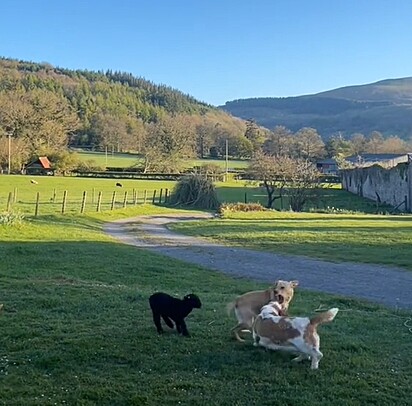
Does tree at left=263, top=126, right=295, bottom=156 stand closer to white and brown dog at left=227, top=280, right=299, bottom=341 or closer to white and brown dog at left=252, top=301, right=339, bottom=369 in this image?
white and brown dog at left=227, top=280, right=299, bottom=341

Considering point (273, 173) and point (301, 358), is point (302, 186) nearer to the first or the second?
point (273, 173)

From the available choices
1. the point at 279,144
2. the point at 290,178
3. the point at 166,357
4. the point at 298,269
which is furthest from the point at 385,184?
the point at 279,144

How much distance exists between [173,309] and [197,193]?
41.8 metres

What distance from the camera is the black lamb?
663 centimetres

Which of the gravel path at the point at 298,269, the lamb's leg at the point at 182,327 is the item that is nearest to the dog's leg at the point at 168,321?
the lamb's leg at the point at 182,327

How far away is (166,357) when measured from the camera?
5.86 m

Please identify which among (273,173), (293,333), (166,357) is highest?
(273,173)

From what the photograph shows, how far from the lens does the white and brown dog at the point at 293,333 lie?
5.65m

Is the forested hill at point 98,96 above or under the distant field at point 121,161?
above

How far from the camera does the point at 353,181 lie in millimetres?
64125

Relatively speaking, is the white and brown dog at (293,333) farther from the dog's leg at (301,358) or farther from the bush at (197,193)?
the bush at (197,193)

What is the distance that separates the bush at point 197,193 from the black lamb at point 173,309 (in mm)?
40089

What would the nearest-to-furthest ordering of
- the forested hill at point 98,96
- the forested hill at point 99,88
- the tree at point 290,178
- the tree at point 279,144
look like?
1. the tree at point 290,178
2. the tree at point 279,144
3. the forested hill at point 98,96
4. the forested hill at point 99,88

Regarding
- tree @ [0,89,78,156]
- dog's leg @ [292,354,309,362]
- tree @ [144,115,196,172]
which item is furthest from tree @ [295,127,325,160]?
dog's leg @ [292,354,309,362]
